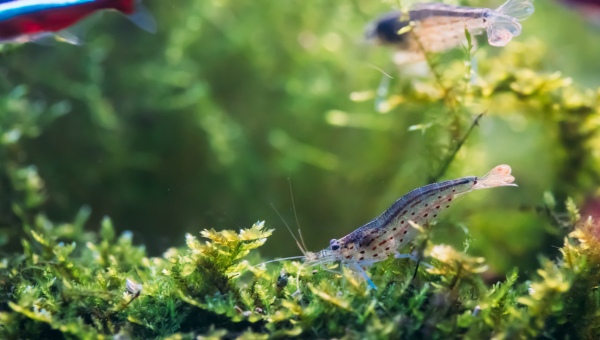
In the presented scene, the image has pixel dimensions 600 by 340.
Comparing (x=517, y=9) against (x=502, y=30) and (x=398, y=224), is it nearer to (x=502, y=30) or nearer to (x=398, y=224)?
(x=502, y=30)

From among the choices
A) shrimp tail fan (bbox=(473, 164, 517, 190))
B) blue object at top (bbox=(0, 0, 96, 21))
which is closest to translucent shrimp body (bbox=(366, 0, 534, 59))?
shrimp tail fan (bbox=(473, 164, 517, 190))

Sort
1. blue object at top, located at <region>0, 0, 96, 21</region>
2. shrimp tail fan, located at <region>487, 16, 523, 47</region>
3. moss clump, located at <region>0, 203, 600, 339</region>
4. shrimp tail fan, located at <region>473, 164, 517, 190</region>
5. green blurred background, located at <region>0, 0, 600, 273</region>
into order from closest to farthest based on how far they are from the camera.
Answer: moss clump, located at <region>0, 203, 600, 339</region> < shrimp tail fan, located at <region>473, 164, 517, 190</region> < shrimp tail fan, located at <region>487, 16, 523, 47</region> < blue object at top, located at <region>0, 0, 96, 21</region> < green blurred background, located at <region>0, 0, 600, 273</region>

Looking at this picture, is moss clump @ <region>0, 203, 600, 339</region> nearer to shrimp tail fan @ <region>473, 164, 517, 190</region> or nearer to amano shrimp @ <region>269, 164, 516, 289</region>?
amano shrimp @ <region>269, 164, 516, 289</region>

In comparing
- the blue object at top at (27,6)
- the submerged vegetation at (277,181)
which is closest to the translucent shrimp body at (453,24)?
the submerged vegetation at (277,181)

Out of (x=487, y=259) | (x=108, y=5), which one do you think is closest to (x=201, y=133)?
(x=108, y=5)

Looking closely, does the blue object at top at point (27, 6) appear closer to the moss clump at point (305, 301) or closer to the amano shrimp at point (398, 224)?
the moss clump at point (305, 301)

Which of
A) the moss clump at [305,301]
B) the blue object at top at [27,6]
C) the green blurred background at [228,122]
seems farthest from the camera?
the green blurred background at [228,122]

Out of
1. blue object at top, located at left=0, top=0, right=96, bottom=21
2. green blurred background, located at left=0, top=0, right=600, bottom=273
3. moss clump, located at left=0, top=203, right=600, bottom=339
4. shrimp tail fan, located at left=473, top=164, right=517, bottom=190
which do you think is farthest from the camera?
green blurred background, located at left=0, top=0, right=600, bottom=273
